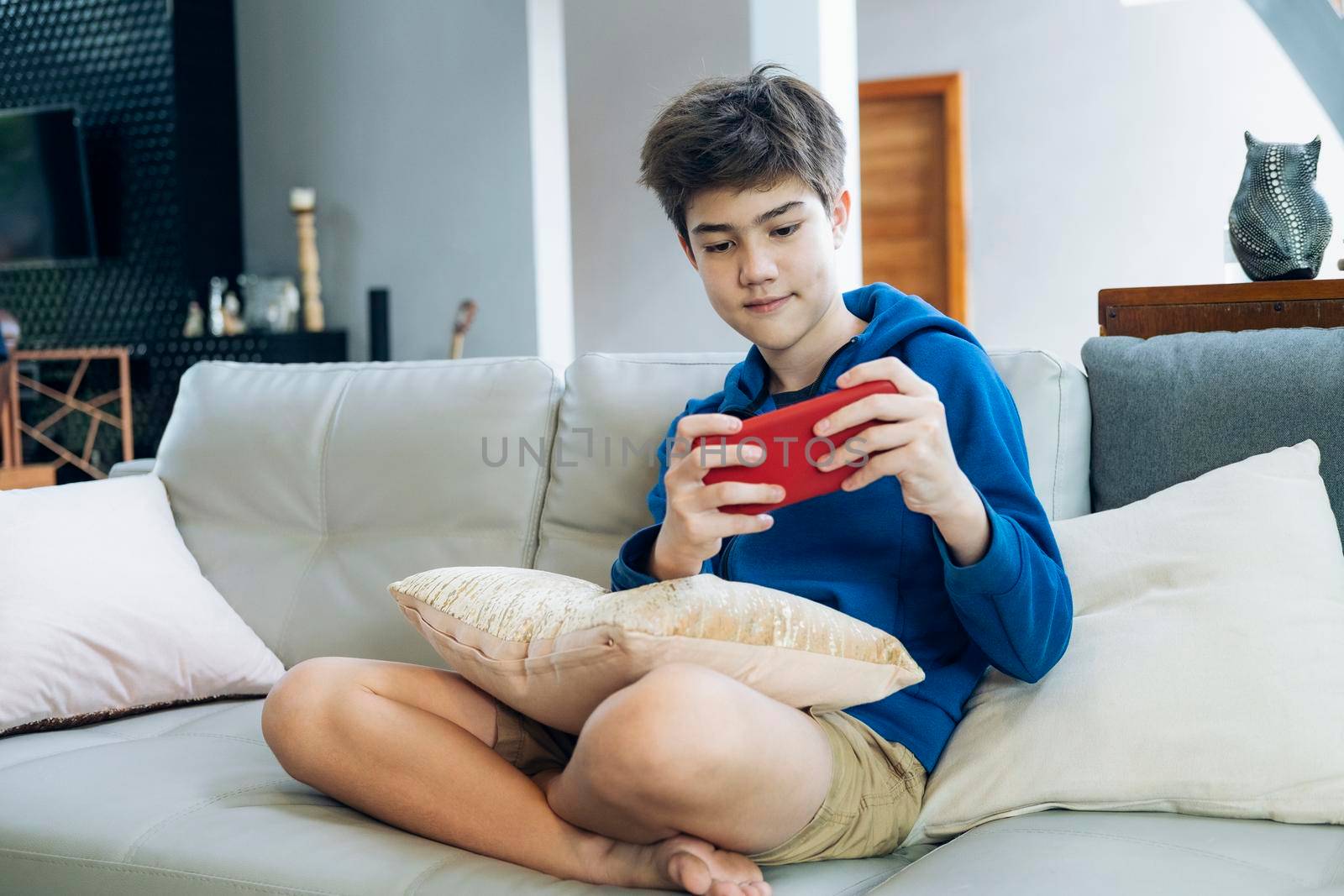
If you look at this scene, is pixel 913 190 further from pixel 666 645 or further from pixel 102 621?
pixel 666 645

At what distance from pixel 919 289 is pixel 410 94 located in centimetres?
262

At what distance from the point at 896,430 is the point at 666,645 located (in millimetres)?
279

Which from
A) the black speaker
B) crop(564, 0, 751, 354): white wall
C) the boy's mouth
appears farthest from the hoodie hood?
the black speaker

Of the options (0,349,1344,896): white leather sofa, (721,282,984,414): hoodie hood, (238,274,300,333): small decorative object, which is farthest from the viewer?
(238,274,300,333): small decorative object

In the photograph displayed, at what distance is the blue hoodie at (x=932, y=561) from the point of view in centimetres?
116

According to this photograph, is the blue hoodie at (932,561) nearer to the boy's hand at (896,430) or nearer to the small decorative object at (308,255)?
the boy's hand at (896,430)

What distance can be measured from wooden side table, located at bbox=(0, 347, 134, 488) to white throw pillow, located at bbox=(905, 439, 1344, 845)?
4.79 metres

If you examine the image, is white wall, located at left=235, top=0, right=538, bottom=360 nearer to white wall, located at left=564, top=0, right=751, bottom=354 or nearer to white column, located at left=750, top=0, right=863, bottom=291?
white wall, located at left=564, top=0, right=751, bottom=354

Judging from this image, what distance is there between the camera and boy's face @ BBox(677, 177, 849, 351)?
1298 mm

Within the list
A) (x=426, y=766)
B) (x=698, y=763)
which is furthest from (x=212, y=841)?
(x=698, y=763)

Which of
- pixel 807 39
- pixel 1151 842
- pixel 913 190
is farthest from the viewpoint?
pixel 913 190

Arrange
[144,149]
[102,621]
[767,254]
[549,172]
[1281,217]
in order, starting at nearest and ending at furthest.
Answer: [767,254]
[102,621]
[1281,217]
[549,172]
[144,149]

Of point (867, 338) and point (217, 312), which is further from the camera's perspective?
point (217, 312)

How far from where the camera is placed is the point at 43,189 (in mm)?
5336
